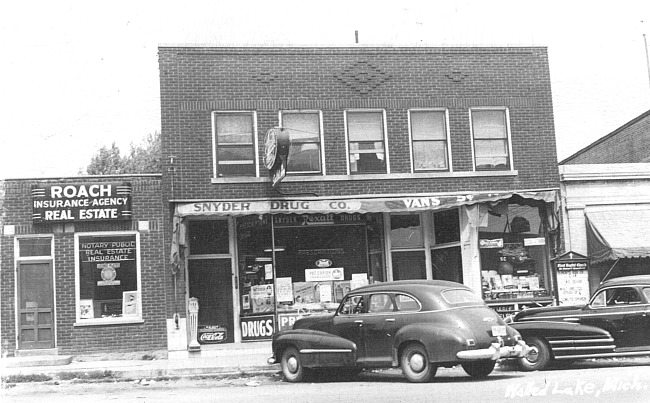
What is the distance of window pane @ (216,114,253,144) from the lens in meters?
18.6

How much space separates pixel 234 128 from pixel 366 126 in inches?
131

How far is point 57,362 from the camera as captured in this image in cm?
1650

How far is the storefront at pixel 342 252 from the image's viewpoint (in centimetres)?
1841

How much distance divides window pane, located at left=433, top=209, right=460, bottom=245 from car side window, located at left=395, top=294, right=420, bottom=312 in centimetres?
737

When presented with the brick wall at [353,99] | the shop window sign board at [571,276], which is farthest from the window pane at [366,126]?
the shop window sign board at [571,276]

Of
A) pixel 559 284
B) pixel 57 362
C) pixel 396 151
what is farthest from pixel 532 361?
pixel 57 362

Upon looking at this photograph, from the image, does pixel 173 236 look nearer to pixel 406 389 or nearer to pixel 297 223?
pixel 297 223

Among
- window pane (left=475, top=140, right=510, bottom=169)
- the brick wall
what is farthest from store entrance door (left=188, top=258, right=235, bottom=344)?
window pane (left=475, top=140, right=510, bottom=169)

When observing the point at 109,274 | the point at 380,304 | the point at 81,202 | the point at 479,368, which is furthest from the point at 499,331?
the point at 81,202

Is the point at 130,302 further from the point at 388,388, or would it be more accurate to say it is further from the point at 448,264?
the point at 388,388

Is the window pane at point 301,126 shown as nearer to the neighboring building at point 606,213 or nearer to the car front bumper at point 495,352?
the neighboring building at point 606,213

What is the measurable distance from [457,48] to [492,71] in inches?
43.4

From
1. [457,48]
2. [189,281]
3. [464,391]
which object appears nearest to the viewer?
[464,391]

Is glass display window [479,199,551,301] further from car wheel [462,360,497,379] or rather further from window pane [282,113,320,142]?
car wheel [462,360,497,379]
